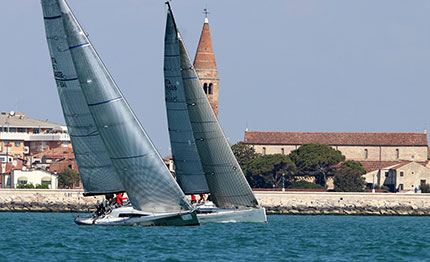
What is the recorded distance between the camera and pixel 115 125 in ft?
120

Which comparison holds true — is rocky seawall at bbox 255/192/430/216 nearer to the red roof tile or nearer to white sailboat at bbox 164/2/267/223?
the red roof tile

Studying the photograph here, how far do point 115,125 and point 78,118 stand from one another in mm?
2723

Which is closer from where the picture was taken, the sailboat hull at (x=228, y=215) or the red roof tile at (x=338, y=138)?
the sailboat hull at (x=228, y=215)

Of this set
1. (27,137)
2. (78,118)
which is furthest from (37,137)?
(78,118)

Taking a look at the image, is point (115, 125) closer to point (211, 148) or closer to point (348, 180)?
point (211, 148)

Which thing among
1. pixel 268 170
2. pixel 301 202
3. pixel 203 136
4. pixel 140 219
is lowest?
pixel 140 219

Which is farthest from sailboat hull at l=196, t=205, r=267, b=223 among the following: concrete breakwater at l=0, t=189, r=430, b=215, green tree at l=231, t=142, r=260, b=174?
green tree at l=231, t=142, r=260, b=174

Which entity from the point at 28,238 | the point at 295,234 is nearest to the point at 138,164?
the point at 28,238

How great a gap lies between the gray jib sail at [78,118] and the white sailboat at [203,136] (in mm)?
3938

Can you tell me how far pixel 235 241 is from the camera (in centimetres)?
3481

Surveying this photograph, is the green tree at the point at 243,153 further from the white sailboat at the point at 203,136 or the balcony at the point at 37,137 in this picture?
the white sailboat at the point at 203,136

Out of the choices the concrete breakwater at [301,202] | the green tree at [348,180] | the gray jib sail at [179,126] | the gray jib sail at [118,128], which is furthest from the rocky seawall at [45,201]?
the gray jib sail at [118,128]

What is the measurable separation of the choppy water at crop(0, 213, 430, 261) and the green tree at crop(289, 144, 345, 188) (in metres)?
49.6

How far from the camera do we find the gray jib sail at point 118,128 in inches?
1442
